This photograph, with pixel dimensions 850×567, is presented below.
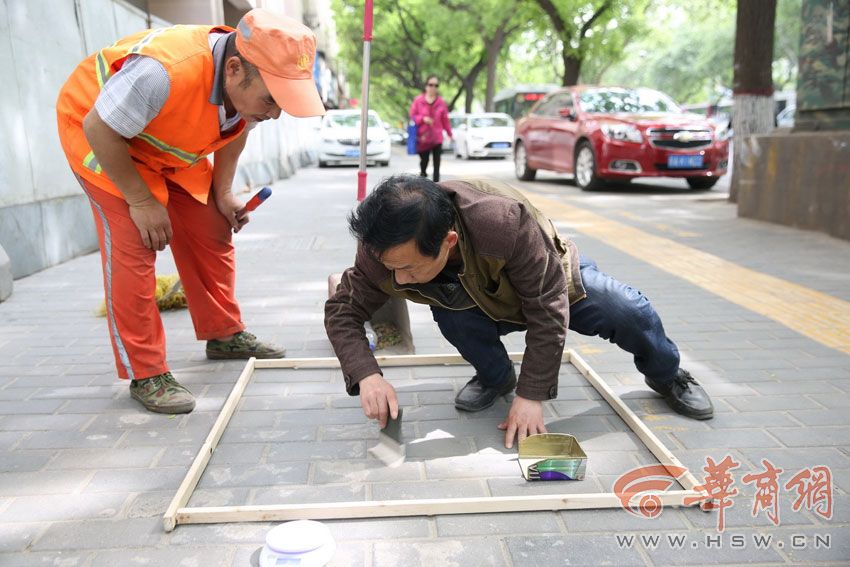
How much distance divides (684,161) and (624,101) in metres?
1.56

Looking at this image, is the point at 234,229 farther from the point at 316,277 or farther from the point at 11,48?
the point at 11,48

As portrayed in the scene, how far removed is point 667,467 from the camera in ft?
7.57

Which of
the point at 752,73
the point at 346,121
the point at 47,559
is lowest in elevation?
the point at 47,559

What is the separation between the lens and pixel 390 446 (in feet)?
8.29

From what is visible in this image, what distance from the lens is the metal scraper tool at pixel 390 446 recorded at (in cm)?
245

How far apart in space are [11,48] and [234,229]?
315cm

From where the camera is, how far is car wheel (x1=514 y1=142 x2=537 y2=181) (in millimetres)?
12938

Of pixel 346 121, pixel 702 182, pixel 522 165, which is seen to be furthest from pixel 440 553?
pixel 346 121

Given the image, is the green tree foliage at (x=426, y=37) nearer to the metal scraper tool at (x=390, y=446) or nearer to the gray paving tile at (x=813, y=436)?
the gray paving tile at (x=813, y=436)

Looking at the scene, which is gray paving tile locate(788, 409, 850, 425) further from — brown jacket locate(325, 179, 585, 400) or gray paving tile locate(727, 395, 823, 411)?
brown jacket locate(325, 179, 585, 400)

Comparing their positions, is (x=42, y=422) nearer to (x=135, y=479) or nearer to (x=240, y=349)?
(x=135, y=479)

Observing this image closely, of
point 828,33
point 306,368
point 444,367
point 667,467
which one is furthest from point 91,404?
point 828,33

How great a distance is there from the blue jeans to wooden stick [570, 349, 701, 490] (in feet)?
0.57

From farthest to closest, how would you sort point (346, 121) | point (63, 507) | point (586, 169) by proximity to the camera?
point (346, 121) < point (586, 169) < point (63, 507)
